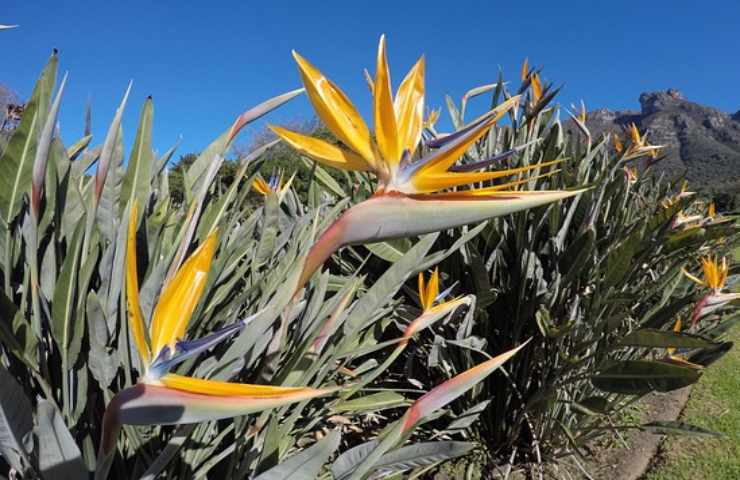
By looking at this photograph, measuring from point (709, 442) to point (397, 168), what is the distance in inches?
86.0

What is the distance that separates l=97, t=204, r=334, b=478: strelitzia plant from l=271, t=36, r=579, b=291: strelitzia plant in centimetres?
10

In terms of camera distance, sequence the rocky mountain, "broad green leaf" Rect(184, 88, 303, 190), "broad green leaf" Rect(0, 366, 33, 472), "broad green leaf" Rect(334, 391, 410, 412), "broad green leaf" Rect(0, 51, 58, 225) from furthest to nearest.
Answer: the rocky mountain → "broad green leaf" Rect(334, 391, 410, 412) → "broad green leaf" Rect(184, 88, 303, 190) → "broad green leaf" Rect(0, 51, 58, 225) → "broad green leaf" Rect(0, 366, 33, 472)

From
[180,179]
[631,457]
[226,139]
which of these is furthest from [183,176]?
[180,179]

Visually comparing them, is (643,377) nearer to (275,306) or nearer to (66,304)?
(275,306)

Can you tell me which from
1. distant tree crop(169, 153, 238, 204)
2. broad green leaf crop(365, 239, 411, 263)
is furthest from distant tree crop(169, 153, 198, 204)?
broad green leaf crop(365, 239, 411, 263)

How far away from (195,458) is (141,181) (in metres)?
0.43

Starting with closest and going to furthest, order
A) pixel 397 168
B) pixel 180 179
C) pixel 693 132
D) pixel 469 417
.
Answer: pixel 397 168, pixel 469 417, pixel 180 179, pixel 693 132

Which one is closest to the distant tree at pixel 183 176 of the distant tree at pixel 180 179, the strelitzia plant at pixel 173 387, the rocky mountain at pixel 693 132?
the distant tree at pixel 180 179

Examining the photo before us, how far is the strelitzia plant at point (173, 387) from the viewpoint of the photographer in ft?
1.06

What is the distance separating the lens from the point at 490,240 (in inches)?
58.7

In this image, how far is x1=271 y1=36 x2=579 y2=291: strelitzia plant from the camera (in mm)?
400

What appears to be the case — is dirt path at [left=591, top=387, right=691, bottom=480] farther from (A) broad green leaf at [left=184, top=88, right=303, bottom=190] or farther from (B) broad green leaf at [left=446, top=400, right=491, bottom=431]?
(A) broad green leaf at [left=184, top=88, right=303, bottom=190]

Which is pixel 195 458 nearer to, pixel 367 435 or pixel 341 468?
pixel 341 468

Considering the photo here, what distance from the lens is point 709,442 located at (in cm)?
197
